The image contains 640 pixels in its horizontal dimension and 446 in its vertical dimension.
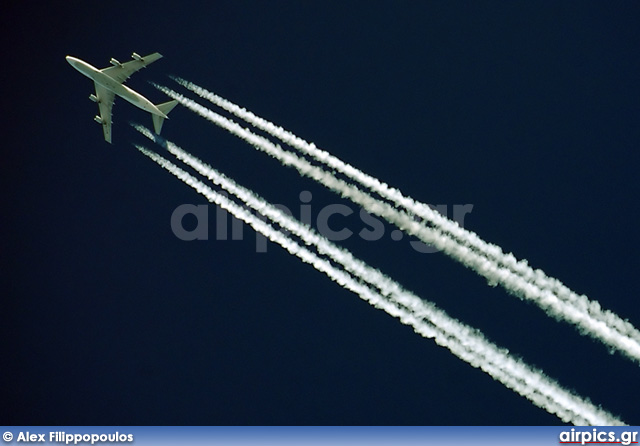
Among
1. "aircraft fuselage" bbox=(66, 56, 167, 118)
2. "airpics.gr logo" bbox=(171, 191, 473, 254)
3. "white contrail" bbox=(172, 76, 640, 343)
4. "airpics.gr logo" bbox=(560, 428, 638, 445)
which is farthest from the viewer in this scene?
"airpics.gr logo" bbox=(171, 191, 473, 254)

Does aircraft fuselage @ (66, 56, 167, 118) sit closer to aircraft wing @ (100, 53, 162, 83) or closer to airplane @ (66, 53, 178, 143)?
airplane @ (66, 53, 178, 143)

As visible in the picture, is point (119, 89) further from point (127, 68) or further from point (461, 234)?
point (461, 234)

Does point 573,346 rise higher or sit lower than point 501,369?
higher

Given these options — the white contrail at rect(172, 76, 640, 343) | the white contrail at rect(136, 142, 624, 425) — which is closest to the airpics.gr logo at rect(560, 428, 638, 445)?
the white contrail at rect(136, 142, 624, 425)

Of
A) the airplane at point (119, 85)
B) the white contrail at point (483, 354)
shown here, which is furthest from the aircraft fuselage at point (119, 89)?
the white contrail at point (483, 354)

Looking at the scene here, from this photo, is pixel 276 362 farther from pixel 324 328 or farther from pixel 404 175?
pixel 404 175

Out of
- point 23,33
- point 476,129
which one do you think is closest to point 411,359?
point 476,129

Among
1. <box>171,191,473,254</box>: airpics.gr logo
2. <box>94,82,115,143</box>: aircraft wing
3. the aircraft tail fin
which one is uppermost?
<box>94,82,115,143</box>: aircraft wing
